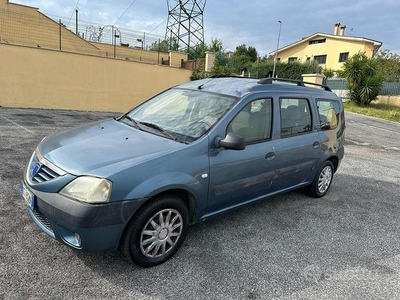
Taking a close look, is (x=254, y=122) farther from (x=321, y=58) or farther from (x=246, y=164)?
(x=321, y=58)

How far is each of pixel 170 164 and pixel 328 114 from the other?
314 centimetres

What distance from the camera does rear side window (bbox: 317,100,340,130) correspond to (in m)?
4.51

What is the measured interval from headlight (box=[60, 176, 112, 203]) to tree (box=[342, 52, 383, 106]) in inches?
870

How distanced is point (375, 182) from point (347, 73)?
689 inches

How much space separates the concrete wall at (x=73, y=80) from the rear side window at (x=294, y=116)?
11.2m

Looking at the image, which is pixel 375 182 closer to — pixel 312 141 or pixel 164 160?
pixel 312 141

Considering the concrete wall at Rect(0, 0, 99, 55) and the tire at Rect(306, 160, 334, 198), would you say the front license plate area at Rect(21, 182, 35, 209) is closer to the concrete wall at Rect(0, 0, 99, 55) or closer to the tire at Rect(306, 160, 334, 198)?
the tire at Rect(306, 160, 334, 198)

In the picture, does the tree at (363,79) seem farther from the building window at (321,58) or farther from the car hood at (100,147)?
the car hood at (100,147)

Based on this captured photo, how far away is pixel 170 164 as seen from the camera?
2629mm

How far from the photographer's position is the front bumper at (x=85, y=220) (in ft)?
7.44

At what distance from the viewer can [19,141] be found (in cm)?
612

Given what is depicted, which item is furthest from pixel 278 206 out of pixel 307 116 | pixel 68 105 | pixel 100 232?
pixel 68 105

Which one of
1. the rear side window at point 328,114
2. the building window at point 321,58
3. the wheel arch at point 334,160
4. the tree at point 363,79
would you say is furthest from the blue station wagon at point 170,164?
the building window at point 321,58

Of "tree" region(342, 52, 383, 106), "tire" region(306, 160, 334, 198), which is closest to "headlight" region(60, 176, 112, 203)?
"tire" region(306, 160, 334, 198)
